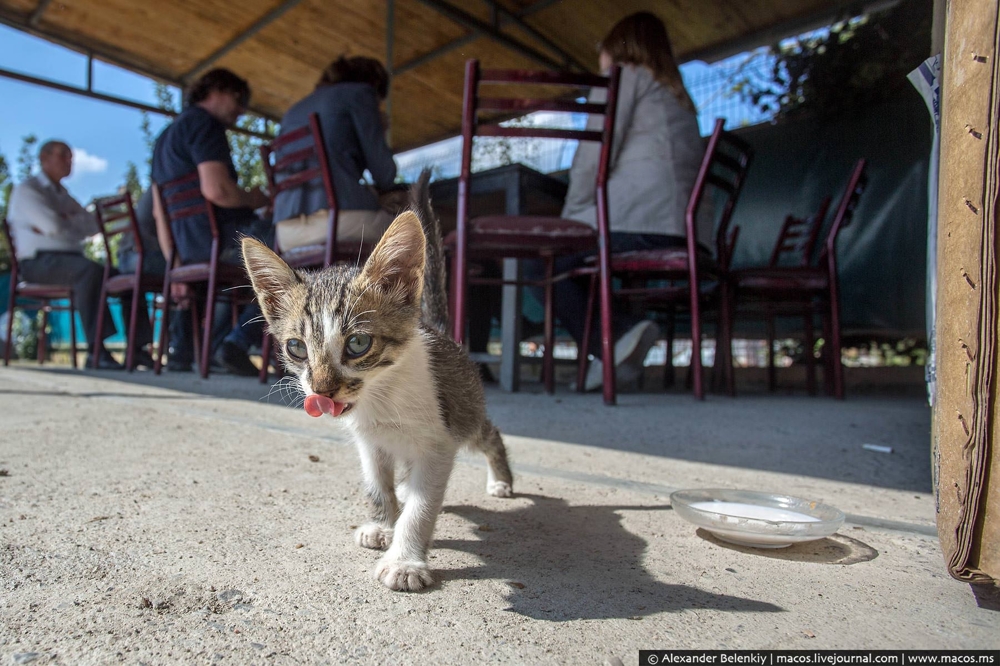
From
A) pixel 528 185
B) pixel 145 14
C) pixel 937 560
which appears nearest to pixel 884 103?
pixel 528 185

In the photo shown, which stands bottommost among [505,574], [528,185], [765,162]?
[505,574]

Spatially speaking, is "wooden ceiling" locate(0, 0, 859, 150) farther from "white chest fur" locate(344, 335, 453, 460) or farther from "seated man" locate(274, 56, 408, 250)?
"white chest fur" locate(344, 335, 453, 460)

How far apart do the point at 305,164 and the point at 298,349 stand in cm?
270

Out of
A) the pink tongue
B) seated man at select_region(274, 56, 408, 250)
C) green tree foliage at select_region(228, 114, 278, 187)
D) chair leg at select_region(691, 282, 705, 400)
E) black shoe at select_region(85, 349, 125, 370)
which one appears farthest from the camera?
green tree foliage at select_region(228, 114, 278, 187)

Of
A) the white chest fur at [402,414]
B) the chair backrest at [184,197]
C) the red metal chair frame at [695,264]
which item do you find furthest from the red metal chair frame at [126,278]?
the white chest fur at [402,414]

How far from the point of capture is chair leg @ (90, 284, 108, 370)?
5336 millimetres

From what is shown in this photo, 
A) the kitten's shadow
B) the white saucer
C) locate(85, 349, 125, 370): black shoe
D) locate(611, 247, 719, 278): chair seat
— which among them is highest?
locate(611, 247, 719, 278): chair seat

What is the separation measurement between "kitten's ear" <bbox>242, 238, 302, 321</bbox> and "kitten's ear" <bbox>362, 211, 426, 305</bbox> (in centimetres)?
19

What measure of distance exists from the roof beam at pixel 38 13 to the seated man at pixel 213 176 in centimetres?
215

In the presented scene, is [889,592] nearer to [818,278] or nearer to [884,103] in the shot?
[818,278]

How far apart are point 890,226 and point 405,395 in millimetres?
5252

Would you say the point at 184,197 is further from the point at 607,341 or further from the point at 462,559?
the point at 462,559

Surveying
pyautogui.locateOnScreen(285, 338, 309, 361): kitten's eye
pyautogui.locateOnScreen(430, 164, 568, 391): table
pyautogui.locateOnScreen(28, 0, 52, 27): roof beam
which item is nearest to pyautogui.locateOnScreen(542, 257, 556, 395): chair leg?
pyautogui.locateOnScreen(430, 164, 568, 391): table

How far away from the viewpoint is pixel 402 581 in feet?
3.32
